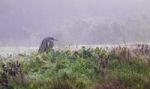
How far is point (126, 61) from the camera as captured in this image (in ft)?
40.7

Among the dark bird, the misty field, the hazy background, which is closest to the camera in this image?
the misty field

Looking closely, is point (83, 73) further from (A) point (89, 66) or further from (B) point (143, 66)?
(B) point (143, 66)

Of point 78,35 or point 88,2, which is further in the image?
point 88,2

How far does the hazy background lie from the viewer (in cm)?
5750

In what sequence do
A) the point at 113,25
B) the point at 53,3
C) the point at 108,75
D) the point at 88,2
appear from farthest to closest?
the point at 53,3, the point at 88,2, the point at 113,25, the point at 108,75

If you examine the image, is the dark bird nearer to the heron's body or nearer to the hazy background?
the heron's body

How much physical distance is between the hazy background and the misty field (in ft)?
98.3

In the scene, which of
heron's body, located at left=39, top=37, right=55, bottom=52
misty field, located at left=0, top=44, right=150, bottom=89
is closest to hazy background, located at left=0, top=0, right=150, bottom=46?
heron's body, located at left=39, top=37, right=55, bottom=52

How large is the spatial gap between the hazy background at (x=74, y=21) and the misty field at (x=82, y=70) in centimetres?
2998

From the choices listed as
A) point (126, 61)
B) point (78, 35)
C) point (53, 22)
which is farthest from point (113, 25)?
point (126, 61)

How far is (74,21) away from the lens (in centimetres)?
7188

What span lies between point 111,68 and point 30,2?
85.3 metres

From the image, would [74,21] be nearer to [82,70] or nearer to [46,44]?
[46,44]

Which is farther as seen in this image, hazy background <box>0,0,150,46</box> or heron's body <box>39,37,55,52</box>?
hazy background <box>0,0,150,46</box>
